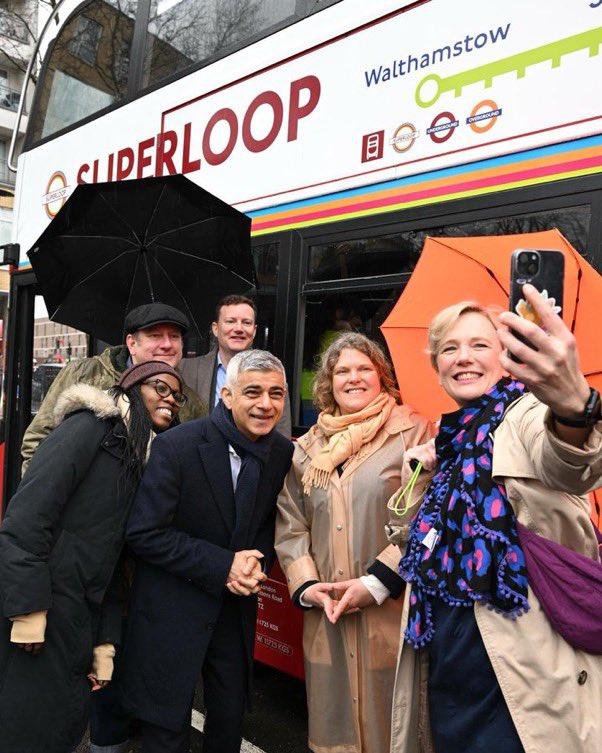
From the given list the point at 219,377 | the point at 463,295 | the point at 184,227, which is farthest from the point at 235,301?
the point at 463,295

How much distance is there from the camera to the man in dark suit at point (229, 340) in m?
3.38

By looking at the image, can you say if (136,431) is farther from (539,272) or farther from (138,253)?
(138,253)

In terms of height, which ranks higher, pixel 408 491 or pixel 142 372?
pixel 142 372

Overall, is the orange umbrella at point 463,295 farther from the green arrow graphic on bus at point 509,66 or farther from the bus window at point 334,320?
A: the green arrow graphic on bus at point 509,66

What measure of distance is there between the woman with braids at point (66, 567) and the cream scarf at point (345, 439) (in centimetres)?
61

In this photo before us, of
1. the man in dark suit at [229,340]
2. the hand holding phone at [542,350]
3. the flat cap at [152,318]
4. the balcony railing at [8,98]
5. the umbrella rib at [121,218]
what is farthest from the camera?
the balcony railing at [8,98]

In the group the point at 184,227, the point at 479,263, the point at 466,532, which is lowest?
the point at 466,532

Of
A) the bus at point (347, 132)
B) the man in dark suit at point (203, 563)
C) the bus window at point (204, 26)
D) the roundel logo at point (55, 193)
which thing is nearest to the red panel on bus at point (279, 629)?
the bus at point (347, 132)

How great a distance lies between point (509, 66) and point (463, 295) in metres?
1.04

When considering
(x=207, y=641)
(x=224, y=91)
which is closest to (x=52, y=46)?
(x=224, y=91)

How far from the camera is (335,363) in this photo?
251 cm

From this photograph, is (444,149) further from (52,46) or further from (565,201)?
(52,46)

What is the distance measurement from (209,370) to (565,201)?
2096mm

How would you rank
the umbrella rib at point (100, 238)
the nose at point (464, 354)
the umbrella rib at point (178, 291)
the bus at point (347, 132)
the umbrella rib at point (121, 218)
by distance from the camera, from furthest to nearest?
the umbrella rib at point (178, 291) < the umbrella rib at point (100, 238) < the umbrella rib at point (121, 218) < the bus at point (347, 132) < the nose at point (464, 354)
